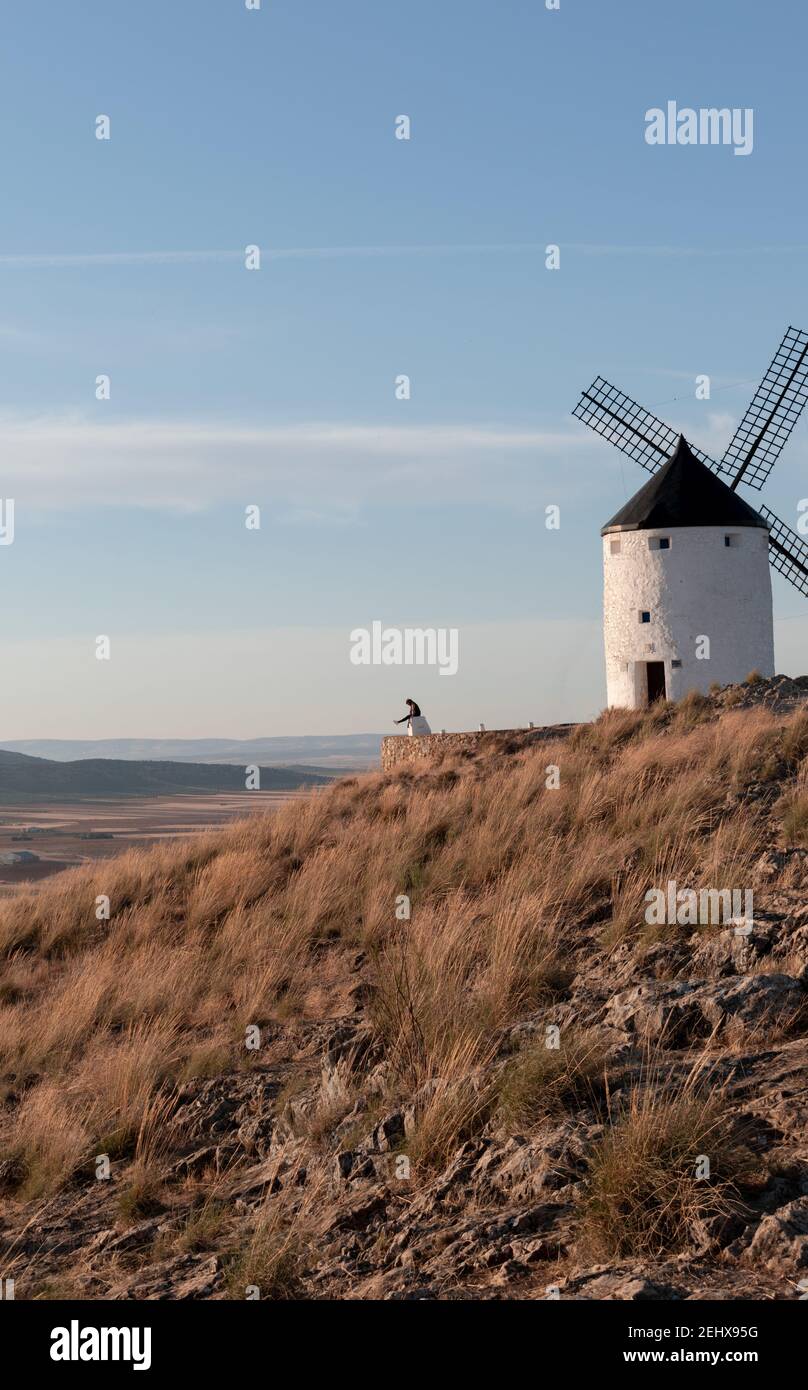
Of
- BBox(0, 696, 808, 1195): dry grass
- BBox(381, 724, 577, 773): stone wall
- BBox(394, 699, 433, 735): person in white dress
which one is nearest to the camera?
BBox(0, 696, 808, 1195): dry grass

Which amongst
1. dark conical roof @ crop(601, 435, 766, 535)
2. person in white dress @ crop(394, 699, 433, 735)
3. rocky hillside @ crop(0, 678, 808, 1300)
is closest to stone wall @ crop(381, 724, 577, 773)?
person in white dress @ crop(394, 699, 433, 735)

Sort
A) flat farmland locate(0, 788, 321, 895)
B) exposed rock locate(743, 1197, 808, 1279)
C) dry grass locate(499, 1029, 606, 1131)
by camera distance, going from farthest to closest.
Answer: flat farmland locate(0, 788, 321, 895) → dry grass locate(499, 1029, 606, 1131) → exposed rock locate(743, 1197, 808, 1279)

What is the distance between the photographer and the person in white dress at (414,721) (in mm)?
27250

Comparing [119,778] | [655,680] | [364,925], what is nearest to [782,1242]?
[364,925]

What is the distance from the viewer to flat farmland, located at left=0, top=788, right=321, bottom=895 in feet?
150

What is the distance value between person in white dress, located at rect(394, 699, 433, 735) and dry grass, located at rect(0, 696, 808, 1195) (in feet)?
31.2

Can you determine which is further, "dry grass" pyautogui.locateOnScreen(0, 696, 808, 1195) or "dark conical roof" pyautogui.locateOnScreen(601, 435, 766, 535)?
"dark conical roof" pyautogui.locateOnScreen(601, 435, 766, 535)

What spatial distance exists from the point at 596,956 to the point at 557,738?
15503 millimetres

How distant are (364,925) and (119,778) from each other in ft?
457

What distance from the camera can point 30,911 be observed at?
47.7 feet

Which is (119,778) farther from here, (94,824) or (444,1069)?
(444,1069)

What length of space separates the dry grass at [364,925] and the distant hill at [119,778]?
11280 centimetres

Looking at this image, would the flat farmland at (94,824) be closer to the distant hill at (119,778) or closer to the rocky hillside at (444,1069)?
the distant hill at (119,778)

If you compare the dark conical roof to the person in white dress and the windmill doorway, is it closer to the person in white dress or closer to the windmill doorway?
the windmill doorway
